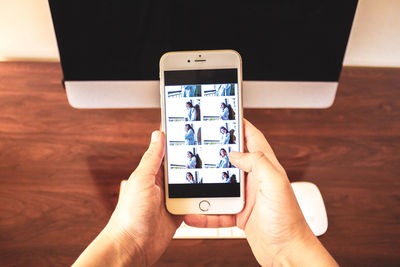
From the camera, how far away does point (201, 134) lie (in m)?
0.62

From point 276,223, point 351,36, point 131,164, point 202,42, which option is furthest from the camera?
point 351,36

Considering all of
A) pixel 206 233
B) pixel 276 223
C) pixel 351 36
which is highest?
pixel 351 36

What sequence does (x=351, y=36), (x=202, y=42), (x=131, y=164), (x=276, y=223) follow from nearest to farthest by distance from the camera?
1. (x=276, y=223)
2. (x=202, y=42)
3. (x=131, y=164)
4. (x=351, y=36)

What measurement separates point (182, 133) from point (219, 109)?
10cm

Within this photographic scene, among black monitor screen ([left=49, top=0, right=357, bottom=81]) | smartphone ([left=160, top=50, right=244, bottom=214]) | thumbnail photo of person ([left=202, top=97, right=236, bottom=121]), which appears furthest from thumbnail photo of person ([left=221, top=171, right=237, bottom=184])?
black monitor screen ([left=49, top=0, right=357, bottom=81])

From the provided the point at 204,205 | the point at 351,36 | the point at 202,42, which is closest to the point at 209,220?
the point at 204,205

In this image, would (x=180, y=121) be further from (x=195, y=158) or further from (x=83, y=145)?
(x=83, y=145)

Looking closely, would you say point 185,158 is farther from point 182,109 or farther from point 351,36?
point 351,36

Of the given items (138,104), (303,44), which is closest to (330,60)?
(303,44)

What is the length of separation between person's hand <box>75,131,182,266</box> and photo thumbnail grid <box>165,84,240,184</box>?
0.19 feet

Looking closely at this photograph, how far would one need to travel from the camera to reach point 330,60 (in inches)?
25.6

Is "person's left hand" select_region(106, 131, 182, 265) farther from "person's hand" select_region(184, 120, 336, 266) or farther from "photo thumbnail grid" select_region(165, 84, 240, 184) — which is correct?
"person's hand" select_region(184, 120, 336, 266)

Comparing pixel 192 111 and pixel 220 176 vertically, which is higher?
pixel 192 111

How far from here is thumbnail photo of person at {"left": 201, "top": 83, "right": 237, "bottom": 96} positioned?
61 cm
